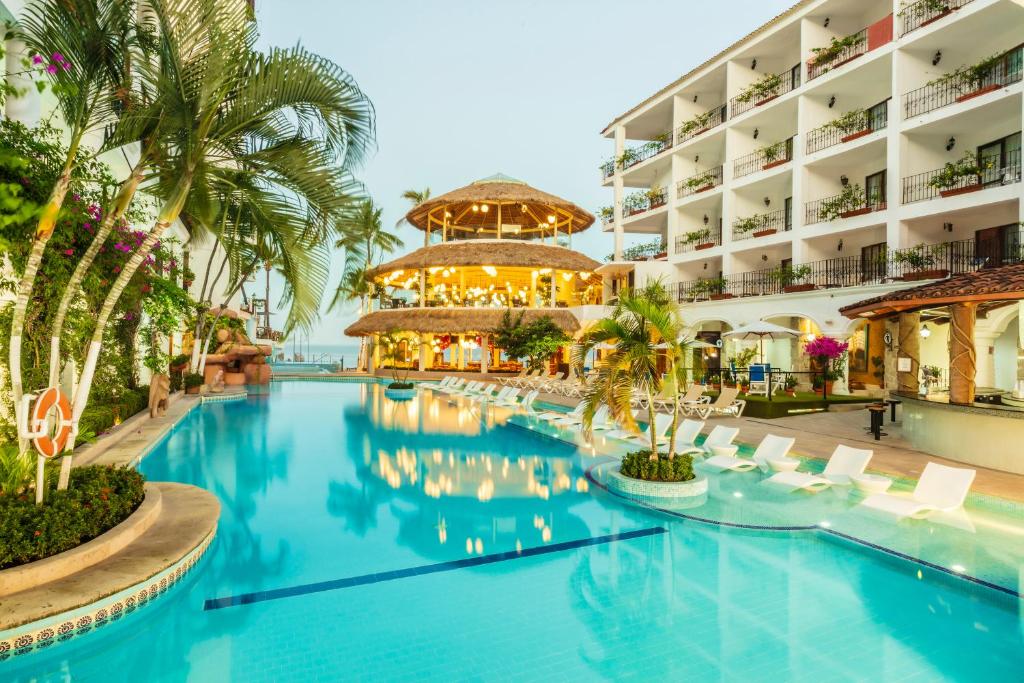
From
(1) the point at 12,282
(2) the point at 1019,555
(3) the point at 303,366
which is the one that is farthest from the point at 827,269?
(3) the point at 303,366

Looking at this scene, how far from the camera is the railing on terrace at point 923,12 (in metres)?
15.9

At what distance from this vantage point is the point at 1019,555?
19.2ft

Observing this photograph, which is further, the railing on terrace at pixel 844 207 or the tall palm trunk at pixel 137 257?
the railing on terrace at pixel 844 207

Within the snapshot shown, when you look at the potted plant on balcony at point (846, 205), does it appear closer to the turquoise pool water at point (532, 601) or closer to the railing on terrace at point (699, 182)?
the railing on terrace at point (699, 182)

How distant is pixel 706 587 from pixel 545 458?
5855mm

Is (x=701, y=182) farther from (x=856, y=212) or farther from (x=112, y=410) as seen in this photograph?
(x=112, y=410)

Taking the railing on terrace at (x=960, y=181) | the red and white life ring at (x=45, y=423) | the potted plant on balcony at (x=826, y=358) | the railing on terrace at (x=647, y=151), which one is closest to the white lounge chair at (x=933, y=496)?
the red and white life ring at (x=45, y=423)

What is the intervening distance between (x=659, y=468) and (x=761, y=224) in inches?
669

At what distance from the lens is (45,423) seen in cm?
462

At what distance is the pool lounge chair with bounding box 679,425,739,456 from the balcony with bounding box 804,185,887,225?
37.5ft

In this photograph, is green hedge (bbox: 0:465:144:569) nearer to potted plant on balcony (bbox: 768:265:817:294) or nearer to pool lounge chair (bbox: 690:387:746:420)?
pool lounge chair (bbox: 690:387:746:420)

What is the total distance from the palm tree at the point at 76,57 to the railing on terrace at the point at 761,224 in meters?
20.6

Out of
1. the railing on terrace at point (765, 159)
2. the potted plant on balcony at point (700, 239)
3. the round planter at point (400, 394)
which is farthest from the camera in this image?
the potted plant on balcony at point (700, 239)

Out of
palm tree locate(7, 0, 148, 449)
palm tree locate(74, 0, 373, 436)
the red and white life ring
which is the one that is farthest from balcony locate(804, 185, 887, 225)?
the red and white life ring
